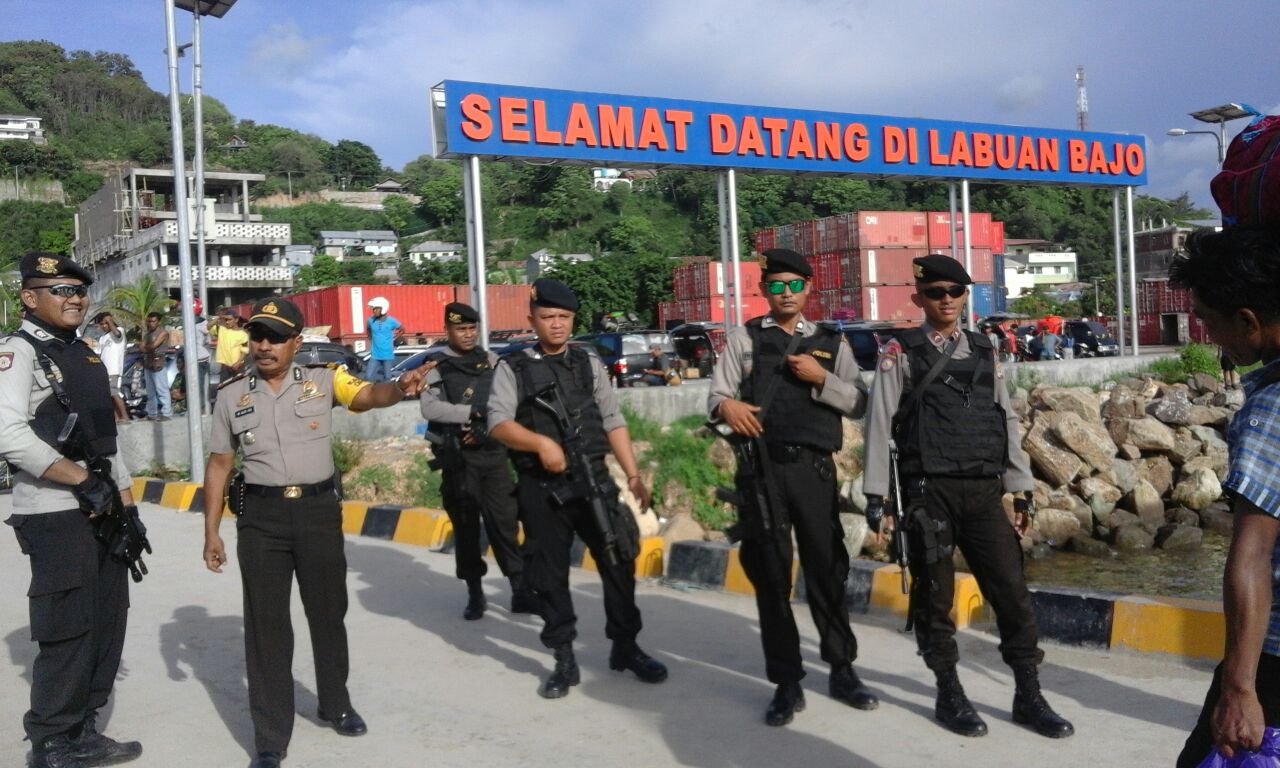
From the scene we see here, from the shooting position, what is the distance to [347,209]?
12662 cm

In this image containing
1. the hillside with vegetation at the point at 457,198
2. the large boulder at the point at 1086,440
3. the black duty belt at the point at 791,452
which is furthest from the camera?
the hillside with vegetation at the point at 457,198

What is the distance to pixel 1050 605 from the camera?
19.2ft

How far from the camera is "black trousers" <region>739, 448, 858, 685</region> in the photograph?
4.77 meters

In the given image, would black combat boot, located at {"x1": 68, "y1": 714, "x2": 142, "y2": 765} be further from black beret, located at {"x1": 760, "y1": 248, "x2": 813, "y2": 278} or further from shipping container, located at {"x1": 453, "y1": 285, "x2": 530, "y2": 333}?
shipping container, located at {"x1": 453, "y1": 285, "x2": 530, "y2": 333}

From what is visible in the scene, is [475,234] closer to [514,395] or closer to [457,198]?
[514,395]

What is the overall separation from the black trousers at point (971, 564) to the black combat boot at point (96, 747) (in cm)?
328

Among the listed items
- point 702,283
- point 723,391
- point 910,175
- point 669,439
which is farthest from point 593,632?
point 702,283

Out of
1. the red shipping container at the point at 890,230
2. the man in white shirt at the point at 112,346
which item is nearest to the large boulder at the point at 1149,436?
the red shipping container at the point at 890,230

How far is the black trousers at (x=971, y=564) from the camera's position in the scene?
4566 mm

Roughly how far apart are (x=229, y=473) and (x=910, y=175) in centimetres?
1519

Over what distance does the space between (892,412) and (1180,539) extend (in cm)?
1155

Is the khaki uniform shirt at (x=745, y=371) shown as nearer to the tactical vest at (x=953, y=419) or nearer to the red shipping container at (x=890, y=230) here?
the tactical vest at (x=953, y=419)

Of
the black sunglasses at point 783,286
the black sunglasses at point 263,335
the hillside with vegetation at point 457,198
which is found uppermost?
the hillside with vegetation at point 457,198

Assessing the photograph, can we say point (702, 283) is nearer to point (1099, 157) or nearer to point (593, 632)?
point (1099, 157)
